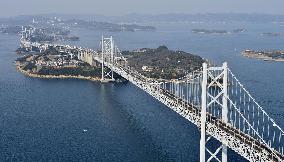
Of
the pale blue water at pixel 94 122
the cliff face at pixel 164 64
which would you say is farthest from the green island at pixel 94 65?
the pale blue water at pixel 94 122

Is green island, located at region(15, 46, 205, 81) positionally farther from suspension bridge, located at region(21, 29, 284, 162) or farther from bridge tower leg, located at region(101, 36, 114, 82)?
suspension bridge, located at region(21, 29, 284, 162)

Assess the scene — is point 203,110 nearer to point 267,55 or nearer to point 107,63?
point 107,63

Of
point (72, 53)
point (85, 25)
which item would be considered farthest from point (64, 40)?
point (85, 25)

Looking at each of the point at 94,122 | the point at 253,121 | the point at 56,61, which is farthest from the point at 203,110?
the point at 56,61

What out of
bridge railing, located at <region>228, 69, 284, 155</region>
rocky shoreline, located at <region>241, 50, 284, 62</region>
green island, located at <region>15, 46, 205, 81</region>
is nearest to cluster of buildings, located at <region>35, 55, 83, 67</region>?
green island, located at <region>15, 46, 205, 81</region>

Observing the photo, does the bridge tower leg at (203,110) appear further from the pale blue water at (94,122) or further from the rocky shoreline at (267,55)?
the rocky shoreline at (267,55)

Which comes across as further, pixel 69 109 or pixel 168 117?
pixel 69 109

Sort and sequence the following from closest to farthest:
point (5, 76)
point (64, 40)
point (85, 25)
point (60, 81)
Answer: point (60, 81)
point (5, 76)
point (64, 40)
point (85, 25)

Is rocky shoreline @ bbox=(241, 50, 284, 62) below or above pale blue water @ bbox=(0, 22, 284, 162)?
above

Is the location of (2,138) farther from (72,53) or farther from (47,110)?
(72,53)
